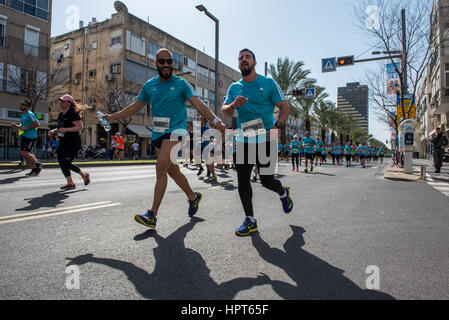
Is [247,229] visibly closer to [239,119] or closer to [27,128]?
[239,119]

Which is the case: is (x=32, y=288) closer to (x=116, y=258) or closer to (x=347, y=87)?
(x=116, y=258)

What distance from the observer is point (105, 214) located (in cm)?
386

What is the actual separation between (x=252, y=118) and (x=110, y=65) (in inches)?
1315

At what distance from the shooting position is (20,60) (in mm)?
23656

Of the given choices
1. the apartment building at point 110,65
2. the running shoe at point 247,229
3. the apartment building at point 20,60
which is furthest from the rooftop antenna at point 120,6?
the running shoe at point 247,229

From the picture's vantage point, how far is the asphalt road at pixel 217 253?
73.7 inches

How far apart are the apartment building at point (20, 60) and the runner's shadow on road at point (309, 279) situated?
22.9 meters

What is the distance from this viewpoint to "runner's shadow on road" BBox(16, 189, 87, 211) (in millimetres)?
4246

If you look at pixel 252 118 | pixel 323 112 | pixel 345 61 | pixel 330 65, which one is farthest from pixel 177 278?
pixel 323 112

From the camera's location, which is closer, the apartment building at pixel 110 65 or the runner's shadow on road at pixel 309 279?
the runner's shadow on road at pixel 309 279

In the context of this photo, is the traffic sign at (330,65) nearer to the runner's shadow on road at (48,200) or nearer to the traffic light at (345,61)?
the traffic light at (345,61)
